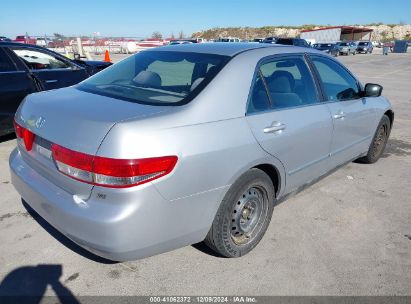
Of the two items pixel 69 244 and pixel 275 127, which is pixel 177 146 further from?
pixel 69 244

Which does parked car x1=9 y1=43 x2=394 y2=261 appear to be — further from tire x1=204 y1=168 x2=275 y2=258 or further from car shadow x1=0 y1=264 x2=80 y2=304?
car shadow x1=0 y1=264 x2=80 y2=304

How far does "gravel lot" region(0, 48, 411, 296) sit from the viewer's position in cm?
249

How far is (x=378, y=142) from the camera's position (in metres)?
4.94

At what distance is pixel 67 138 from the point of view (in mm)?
2127

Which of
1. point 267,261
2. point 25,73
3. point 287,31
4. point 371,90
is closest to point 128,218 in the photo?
point 267,261

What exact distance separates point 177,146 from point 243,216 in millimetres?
1016

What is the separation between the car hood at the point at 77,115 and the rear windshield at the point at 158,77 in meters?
0.17

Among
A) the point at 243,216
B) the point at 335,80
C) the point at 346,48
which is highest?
the point at 335,80

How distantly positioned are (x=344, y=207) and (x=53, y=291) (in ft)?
9.38

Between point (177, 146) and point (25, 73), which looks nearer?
point (177, 146)

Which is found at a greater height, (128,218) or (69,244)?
(128,218)

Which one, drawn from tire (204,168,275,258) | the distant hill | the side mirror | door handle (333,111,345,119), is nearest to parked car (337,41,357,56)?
the side mirror

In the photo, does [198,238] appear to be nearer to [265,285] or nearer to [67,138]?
[265,285]

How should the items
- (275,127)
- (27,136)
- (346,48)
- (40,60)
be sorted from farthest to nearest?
(346,48) < (40,60) < (275,127) < (27,136)
